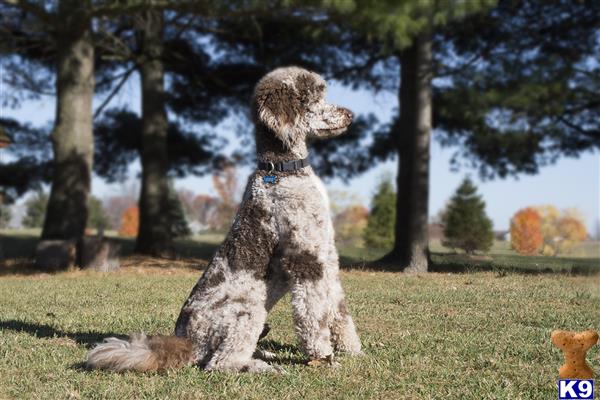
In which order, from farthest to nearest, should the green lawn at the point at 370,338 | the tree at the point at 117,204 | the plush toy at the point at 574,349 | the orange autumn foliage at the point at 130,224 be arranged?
1. the tree at the point at 117,204
2. the orange autumn foliage at the point at 130,224
3. the green lawn at the point at 370,338
4. the plush toy at the point at 574,349

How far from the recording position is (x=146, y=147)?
17.0m

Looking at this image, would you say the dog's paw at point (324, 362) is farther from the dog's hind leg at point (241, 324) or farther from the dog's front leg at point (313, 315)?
the dog's hind leg at point (241, 324)

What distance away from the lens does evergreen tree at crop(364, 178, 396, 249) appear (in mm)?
24516

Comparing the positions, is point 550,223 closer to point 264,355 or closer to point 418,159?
point 418,159

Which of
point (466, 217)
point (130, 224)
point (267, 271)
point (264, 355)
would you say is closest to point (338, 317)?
point (267, 271)

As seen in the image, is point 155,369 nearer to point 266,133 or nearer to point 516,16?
point 266,133

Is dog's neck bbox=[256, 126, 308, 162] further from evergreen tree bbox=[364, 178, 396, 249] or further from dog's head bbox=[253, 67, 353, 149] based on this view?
evergreen tree bbox=[364, 178, 396, 249]

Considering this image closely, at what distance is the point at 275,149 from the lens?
15.4ft

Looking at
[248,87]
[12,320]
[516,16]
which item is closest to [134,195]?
[248,87]

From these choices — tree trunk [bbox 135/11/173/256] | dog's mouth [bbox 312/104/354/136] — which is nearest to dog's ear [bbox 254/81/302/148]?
dog's mouth [bbox 312/104/354/136]

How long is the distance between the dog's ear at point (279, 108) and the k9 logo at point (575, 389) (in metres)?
2.24

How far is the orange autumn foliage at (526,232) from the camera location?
52.4 ft

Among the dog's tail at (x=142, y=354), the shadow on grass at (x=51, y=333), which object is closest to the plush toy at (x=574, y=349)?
the dog's tail at (x=142, y=354)

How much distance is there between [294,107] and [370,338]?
2336 mm
